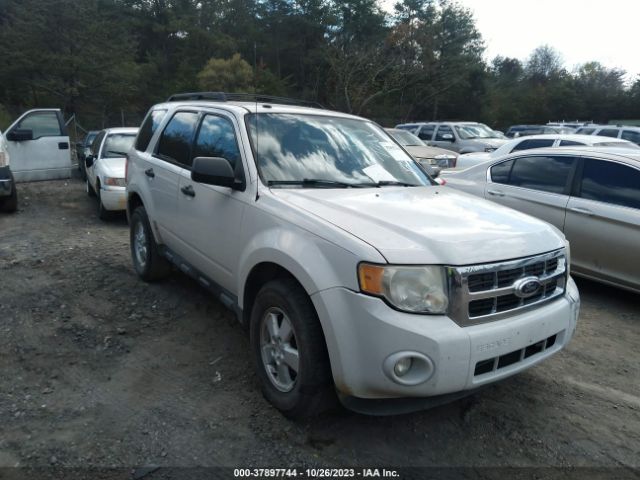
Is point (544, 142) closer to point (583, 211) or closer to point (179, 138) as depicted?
point (583, 211)

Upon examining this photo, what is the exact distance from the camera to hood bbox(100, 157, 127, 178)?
8234mm

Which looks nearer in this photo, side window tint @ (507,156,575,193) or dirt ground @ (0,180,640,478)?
dirt ground @ (0,180,640,478)

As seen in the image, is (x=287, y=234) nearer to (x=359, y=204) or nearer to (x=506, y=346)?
Answer: (x=359, y=204)

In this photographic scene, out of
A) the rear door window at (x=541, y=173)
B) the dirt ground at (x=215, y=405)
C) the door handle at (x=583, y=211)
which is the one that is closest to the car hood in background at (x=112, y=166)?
the dirt ground at (x=215, y=405)

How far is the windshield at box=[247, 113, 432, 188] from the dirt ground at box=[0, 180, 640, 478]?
145cm

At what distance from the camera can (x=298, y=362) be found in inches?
110

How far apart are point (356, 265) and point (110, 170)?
23.1 feet

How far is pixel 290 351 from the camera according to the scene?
2.87 m

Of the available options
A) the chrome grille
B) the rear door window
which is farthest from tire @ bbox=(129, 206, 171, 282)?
the rear door window

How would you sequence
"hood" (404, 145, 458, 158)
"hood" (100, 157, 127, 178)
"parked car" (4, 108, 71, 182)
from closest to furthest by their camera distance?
"hood" (100, 157, 127, 178)
"parked car" (4, 108, 71, 182)
"hood" (404, 145, 458, 158)

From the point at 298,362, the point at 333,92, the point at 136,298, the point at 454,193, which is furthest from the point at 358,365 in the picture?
the point at 333,92

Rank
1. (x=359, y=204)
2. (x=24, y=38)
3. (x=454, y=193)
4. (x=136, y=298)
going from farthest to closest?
1. (x=24, y=38)
2. (x=136, y=298)
3. (x=454, y=193)
4. (x=359, y=204)

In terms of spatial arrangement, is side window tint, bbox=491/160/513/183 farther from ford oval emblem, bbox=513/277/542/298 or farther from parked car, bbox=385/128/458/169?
ford oval emblem, bbox=513/277/542/298

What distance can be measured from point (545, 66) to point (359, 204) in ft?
262
